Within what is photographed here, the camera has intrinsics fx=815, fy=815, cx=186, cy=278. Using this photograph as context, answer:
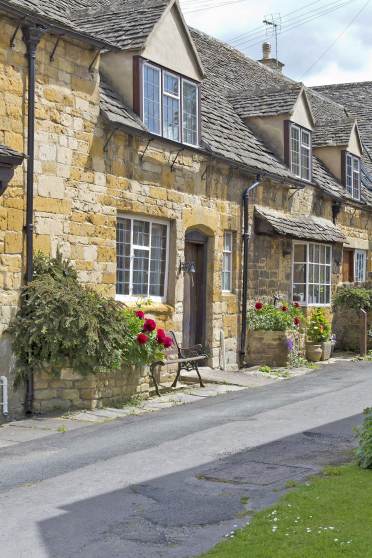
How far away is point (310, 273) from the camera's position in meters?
21.7

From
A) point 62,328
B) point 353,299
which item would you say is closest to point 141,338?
point 62,328

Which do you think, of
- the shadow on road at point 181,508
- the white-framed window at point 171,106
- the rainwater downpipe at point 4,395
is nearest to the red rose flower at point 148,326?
the rainwater downpipe at point 4,395

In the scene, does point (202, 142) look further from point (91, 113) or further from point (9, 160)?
point (9, 160)

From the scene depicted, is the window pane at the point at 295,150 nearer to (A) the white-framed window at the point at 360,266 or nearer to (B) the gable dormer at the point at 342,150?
(B) the gable dormer at the point at 342,150

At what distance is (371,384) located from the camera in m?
15.9

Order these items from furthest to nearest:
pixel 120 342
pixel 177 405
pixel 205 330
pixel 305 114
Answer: pixel 305 114 < pixel 205 330 < pixel 177 405 < pixel 120 342

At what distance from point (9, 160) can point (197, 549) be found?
651 centimetres

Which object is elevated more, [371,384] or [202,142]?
[202,142]

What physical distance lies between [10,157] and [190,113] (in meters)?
6.44

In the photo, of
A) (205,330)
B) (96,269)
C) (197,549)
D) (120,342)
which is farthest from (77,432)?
(205,330)

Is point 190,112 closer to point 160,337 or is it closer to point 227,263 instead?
point 227,263

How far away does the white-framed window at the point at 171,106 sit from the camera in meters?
15.6

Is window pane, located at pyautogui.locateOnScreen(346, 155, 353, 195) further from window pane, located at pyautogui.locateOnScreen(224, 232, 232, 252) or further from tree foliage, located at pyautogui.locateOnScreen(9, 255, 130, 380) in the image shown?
tree foliage, located at pyautogui.locateOnScreen(9, 255, 130, 380)

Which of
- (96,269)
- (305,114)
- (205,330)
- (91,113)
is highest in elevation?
(305,114)
